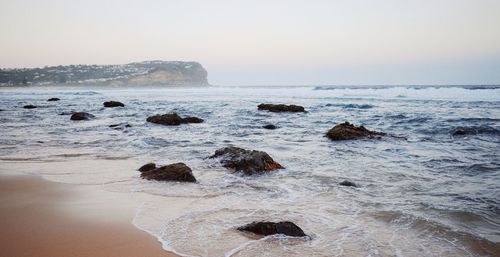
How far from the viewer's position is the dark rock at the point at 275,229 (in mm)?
3609

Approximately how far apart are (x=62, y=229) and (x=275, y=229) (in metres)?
2.10

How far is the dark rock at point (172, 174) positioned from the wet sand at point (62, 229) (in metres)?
1.17

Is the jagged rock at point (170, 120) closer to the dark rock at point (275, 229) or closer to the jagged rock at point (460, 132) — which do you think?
the jagged rock at point (460, 132)

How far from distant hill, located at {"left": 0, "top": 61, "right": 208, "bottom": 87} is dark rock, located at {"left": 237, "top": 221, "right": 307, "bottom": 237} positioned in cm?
9223

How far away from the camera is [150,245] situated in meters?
3.33

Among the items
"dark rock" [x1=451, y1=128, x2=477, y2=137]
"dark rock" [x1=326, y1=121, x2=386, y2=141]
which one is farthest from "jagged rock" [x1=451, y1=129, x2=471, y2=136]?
"dark rock" [x1=326, y1=121, x2=386, y2=141]

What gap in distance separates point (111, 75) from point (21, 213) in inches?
4306

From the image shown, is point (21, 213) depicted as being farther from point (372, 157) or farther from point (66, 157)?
point (372, 157)

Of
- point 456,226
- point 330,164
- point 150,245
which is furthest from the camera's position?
point 330,164

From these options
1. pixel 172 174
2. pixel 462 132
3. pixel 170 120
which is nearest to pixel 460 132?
pixel 462 132

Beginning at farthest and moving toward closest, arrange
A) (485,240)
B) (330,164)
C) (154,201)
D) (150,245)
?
(330,164) → (154,201) → (485,240) → (150,245)

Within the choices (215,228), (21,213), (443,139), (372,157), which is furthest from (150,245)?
(443,139)

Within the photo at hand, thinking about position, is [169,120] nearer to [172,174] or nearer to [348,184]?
[172,174]

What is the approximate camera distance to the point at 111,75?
347 ft
